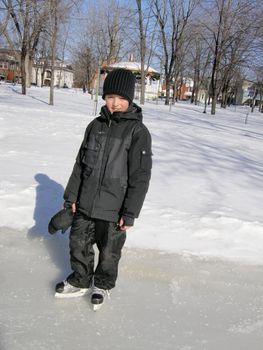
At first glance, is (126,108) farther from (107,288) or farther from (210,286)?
(210,286)

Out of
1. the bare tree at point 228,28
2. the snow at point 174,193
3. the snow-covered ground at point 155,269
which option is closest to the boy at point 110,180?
the snow-covered ground at point 155,269

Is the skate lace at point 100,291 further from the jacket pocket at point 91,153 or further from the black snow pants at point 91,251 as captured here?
the jacket pocket at point 91,153

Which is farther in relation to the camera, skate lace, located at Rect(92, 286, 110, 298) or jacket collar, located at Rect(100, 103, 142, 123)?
skate lace, located at Rect(92, 286, 110, 298)

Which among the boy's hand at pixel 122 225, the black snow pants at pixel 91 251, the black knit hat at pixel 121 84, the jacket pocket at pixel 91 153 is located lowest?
the black snow pants at pixel 91 251

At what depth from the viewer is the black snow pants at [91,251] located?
9.37 feet

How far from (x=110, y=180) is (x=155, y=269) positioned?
109 centimetres

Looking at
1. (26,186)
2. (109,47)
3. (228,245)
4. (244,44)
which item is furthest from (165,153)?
(109,47)

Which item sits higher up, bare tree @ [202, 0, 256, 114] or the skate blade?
bare tree @ [202, 0, 256, 114]

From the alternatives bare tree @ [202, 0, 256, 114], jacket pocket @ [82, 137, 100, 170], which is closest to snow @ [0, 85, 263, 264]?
jacket pocket @ [82, 137, 100, 170]

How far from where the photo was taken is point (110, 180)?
276cm

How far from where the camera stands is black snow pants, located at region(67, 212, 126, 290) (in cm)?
286

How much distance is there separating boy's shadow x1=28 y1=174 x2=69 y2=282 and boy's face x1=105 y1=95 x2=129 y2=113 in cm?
137

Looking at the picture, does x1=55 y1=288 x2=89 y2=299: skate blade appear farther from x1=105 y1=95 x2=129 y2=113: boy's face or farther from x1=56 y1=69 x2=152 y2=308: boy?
x1=105 y1=95 x2=129 y2=113: boy's face

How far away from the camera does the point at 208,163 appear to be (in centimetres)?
787
